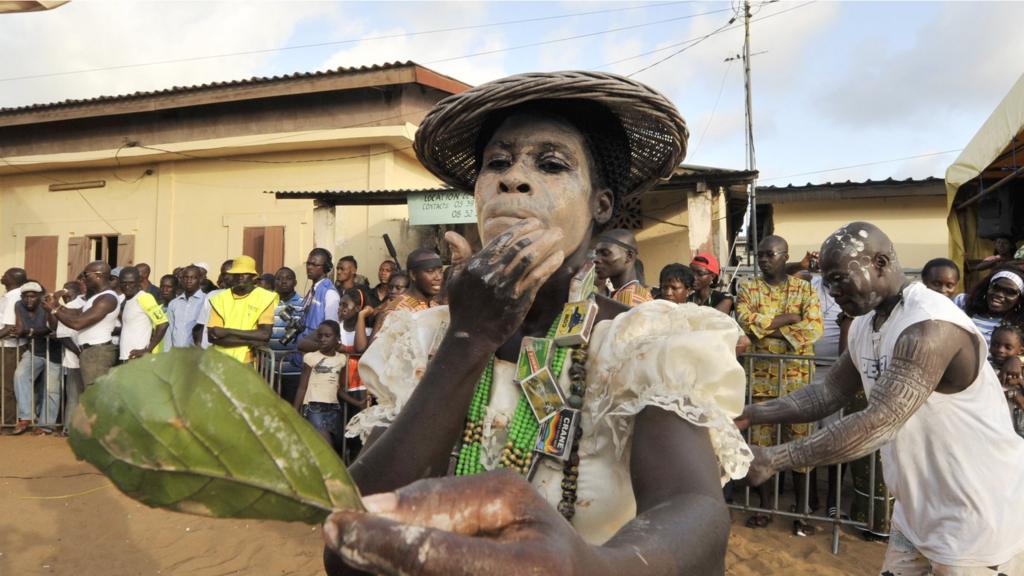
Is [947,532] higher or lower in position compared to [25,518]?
higher

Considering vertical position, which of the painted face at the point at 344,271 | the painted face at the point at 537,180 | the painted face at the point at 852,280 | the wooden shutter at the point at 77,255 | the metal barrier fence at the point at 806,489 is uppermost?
the wooden shutter at the point at 77,255

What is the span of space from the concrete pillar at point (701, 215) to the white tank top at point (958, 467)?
696 cm

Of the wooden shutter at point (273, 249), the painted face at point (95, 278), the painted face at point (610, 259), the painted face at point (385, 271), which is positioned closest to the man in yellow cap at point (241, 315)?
the painted face at point (385, 271)

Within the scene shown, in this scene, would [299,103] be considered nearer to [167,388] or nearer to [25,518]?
[25,518]

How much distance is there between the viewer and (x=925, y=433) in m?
2.85

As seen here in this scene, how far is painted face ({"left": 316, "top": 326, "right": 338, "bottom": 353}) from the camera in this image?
21.4ft

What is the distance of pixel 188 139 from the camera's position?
15.4 meters

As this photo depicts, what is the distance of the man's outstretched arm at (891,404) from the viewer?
105 inches

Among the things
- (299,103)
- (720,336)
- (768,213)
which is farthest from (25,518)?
(768,213)

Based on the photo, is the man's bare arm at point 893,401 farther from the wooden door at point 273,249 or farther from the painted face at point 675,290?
the wooden door at point 273,249

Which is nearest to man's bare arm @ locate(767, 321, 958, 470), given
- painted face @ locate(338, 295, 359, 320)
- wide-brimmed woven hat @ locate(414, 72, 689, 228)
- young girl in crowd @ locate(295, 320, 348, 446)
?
wide-brimmed woven hat @ locate(414, 72, 689, 228)

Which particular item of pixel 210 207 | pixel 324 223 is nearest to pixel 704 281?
pixel 324 223

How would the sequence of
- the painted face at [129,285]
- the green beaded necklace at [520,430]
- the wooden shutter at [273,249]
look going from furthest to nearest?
the wooden shutter at [273,249] → the painted face at [129,285] → the green beaded necklace at [520,430]

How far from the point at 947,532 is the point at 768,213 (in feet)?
39.2
